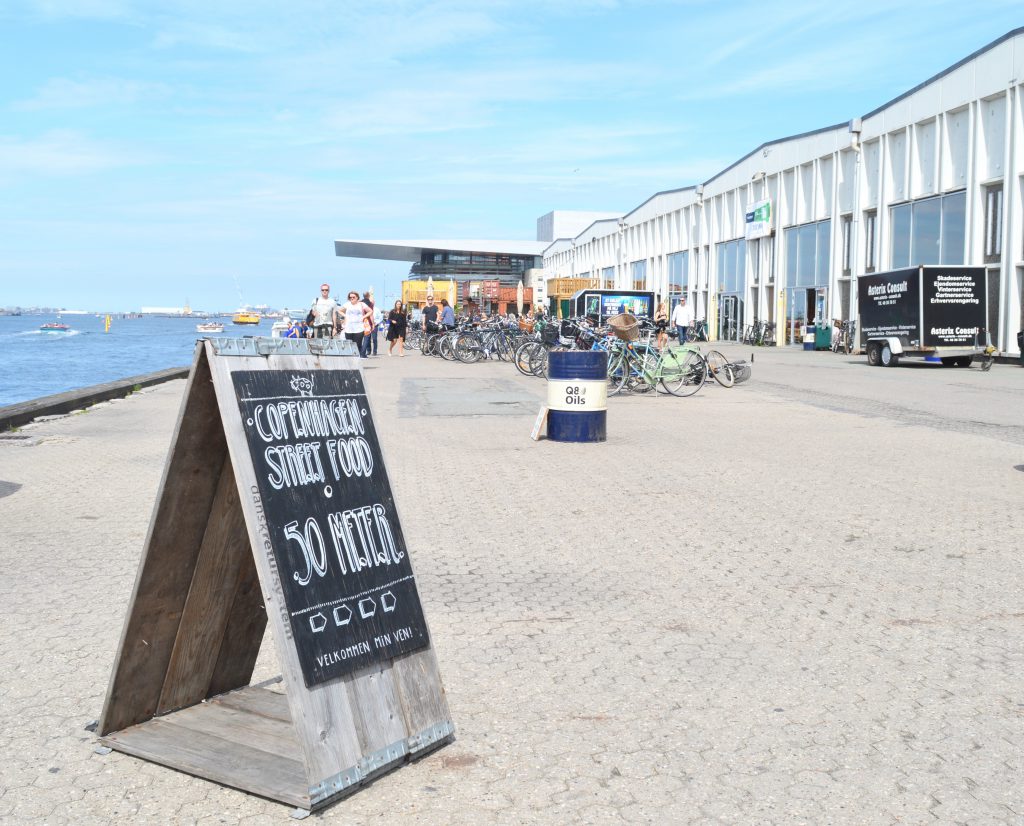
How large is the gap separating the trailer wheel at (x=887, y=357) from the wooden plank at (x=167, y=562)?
1054 inches

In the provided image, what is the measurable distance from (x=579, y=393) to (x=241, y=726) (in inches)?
328

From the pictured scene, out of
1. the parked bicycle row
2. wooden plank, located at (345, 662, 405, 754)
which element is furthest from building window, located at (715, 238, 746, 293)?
wooden plank, located at (345, 662, 405, 754)

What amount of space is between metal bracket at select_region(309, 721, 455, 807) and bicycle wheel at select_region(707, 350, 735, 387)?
17.8m

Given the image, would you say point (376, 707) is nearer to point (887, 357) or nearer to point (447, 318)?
point (887, 357)

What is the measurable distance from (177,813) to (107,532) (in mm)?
4161

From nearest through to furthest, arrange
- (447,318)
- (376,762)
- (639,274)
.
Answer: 1. (376,762)
2. (447,318)
3. (639,274)

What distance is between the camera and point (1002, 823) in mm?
3074

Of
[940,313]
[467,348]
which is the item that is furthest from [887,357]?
[467,348]

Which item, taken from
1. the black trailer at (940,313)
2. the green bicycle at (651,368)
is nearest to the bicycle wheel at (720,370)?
the green bicycle at (651,368)

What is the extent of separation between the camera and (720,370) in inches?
839

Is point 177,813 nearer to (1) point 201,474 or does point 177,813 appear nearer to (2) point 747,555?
(1) point 201,474

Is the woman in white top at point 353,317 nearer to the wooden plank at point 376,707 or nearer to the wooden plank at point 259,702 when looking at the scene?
the wooden plank at point 259,702

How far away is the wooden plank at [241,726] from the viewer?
11.7 feet

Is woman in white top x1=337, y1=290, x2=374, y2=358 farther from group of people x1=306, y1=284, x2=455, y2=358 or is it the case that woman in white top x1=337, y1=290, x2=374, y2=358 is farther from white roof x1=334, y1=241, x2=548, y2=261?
white roof x1=334, y1=241, x2=548, y2=261
